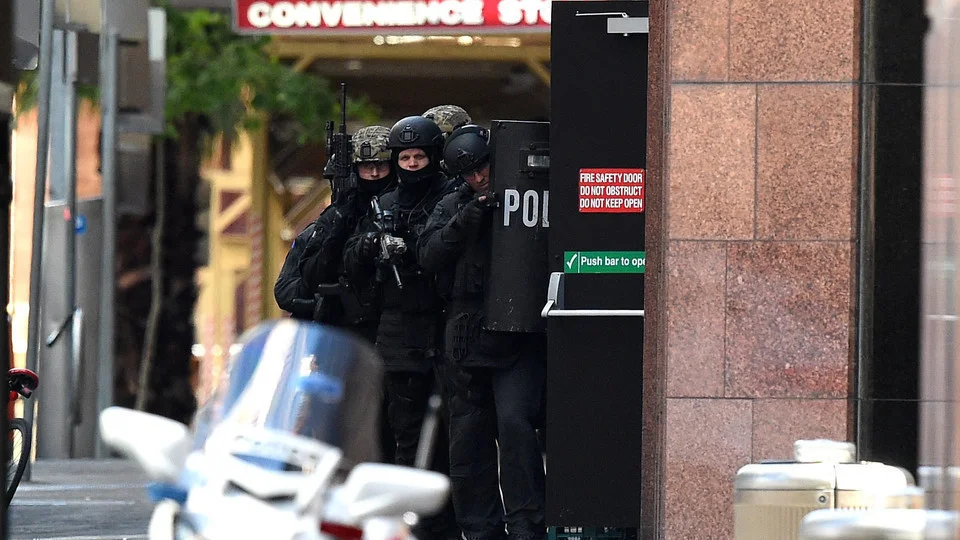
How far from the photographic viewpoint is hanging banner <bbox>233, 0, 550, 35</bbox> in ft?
56.1

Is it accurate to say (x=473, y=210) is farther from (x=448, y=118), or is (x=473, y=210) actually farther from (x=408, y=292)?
(x=448, y=118)

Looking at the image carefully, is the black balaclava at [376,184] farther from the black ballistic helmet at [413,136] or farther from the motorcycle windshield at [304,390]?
the motorcycle windshield at [304,390]

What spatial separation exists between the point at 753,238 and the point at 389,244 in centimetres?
193

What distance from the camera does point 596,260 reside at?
9.05 m

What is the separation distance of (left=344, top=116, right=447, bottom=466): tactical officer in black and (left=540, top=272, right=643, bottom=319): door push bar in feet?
3.83

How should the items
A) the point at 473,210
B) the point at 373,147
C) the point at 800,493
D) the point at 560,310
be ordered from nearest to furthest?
the point at 800,493 < the point at 560,310 < the point at 473,210 < the point at 373,147

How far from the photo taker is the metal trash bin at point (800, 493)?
6434 millimetres

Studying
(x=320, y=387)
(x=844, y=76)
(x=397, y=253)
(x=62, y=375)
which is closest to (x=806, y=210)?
(x=844, y=76)

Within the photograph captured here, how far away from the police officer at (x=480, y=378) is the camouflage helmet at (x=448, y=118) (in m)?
0.70

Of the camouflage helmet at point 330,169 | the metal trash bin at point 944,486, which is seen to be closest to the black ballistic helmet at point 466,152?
the camouflage helmet at point 330,169

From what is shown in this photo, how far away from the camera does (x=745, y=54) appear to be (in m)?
8.90

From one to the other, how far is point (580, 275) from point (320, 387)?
4514 millimetres

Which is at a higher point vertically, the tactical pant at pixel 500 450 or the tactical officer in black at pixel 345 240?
the tactical officer in black at pixel 345 240

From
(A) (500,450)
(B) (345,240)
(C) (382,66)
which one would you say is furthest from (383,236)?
(C) (382,66)
